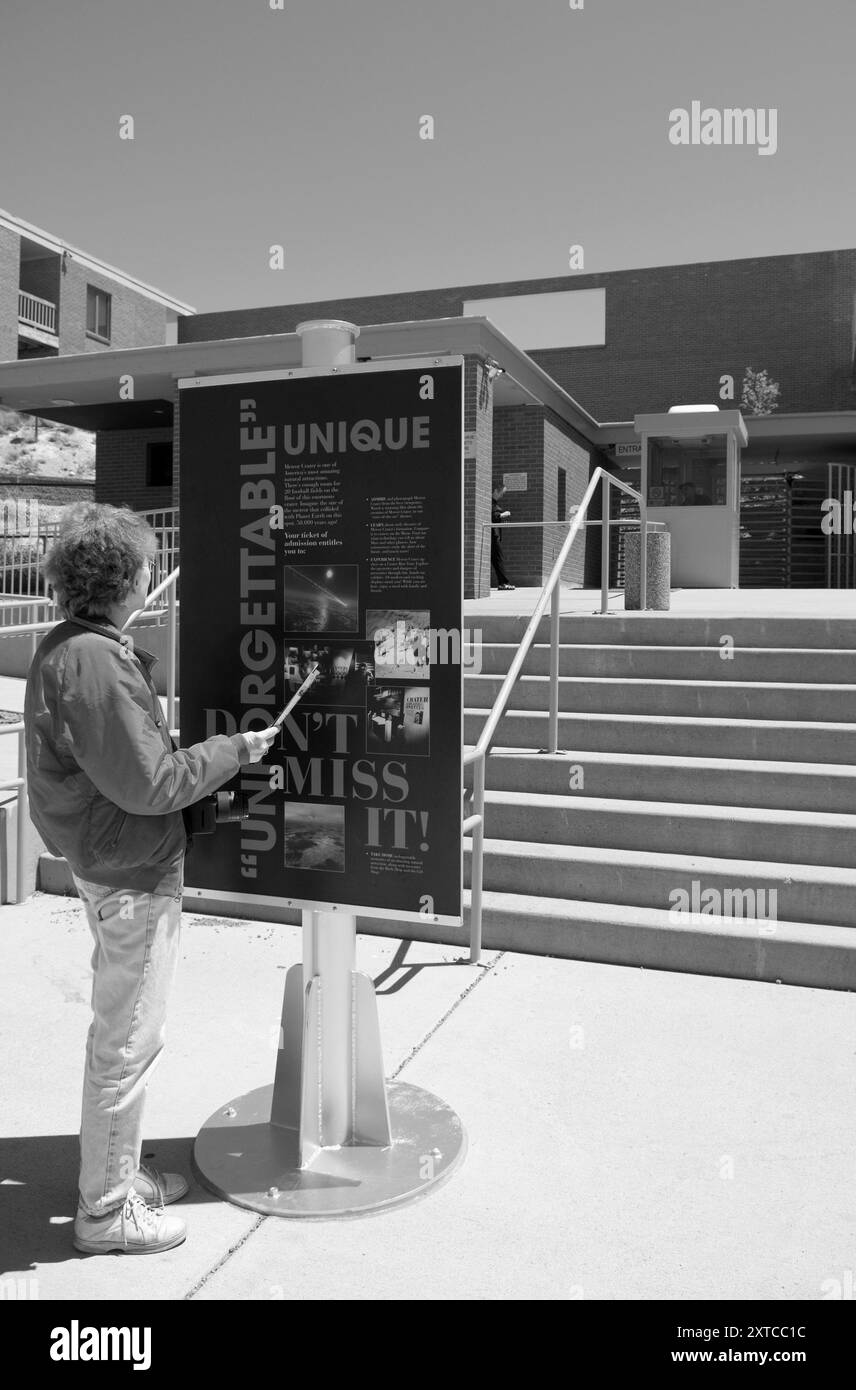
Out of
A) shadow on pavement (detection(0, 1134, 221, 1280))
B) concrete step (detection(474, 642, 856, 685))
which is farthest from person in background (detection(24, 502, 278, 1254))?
concrete step (detection(474, 642, 856, 685))

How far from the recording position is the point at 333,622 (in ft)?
9.64

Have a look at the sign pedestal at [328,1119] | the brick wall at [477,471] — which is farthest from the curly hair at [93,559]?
the brick wall at [477,471]

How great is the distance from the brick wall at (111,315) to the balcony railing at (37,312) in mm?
269

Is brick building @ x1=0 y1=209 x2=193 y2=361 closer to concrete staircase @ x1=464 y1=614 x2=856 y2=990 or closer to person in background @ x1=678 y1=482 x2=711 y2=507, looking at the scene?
person in background @ x1=678 y1=482 x2=711 y2=507

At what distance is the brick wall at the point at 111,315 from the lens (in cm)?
3209

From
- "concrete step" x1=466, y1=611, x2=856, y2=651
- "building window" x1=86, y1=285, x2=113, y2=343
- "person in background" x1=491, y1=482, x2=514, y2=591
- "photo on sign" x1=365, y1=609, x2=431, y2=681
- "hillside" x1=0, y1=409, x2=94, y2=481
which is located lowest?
"photo on sign" x1=365, y1=609, x2=431, y2=681

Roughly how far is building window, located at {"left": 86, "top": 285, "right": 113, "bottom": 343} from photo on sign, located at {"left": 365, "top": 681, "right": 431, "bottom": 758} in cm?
3368

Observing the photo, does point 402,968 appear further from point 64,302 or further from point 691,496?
point 64,302

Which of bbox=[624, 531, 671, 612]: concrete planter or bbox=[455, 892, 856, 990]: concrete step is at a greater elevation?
bbox=[624, 531, 671, 612]: concrete planter

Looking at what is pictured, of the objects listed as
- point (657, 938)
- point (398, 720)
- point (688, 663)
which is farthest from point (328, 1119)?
point (688, 663)

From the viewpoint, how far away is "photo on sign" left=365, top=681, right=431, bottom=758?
288 cm

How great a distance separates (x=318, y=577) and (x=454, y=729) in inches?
22.0

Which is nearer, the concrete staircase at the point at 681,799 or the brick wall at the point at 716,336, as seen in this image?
the concrete staircase at the point at 681,799

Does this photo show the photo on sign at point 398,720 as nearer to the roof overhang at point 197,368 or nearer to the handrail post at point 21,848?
the handrail post at point 21,848
